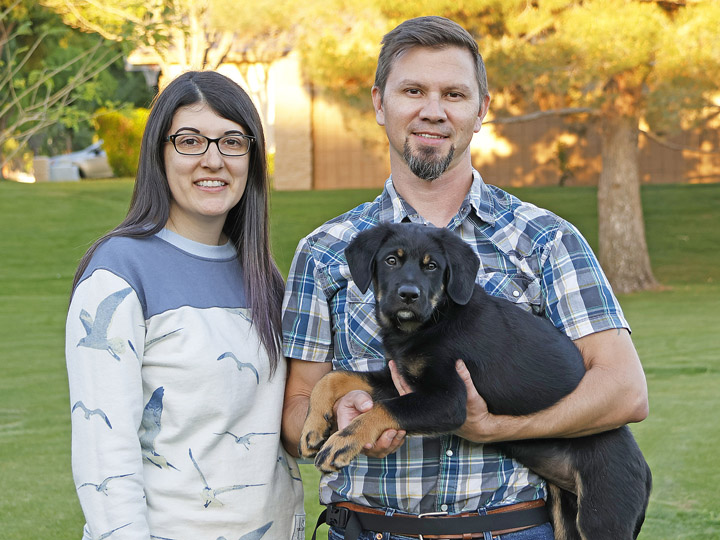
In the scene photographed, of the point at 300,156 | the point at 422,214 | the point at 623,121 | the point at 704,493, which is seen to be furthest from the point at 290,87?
the point at 422,214

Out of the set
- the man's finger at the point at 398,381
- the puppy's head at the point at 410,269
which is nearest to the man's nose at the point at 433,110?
the puppy's head at the point at 410,269

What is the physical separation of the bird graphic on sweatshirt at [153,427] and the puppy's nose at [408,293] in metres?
0.75

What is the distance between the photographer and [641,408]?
8.79 ft

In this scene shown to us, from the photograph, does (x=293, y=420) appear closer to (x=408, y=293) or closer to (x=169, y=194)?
(x=408, y=293)

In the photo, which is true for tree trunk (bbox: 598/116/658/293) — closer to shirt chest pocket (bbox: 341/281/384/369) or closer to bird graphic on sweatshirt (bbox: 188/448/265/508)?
shirt chest pocket (bbox: 341/281/384/369)

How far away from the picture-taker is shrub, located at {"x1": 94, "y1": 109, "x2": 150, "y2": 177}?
27.3 metres

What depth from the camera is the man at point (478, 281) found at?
2.62m

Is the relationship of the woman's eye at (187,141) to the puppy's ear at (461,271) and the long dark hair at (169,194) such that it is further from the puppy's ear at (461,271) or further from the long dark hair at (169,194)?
the puppy's ear at (461,271)

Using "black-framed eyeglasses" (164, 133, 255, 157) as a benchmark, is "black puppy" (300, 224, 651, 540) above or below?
below

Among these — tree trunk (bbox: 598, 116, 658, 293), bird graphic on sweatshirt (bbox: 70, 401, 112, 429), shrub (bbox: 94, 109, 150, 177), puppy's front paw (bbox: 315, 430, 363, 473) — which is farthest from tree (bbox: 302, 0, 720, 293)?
shrub (bbox: 94, 109, 150, 177)

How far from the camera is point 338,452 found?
2.56m

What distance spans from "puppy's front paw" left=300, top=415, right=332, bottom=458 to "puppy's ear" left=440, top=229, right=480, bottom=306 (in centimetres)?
53

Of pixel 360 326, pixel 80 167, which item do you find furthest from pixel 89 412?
pixel 80 167

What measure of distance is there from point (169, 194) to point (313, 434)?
34.1 inches
